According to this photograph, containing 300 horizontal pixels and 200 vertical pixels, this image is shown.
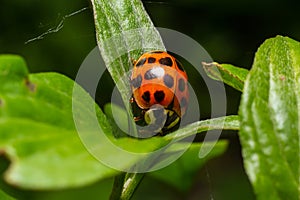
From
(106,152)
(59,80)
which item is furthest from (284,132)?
(59,80)

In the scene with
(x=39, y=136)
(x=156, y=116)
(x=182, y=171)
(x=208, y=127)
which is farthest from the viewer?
(x=182, y=171)

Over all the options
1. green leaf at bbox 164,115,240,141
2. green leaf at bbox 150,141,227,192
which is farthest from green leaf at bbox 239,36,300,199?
green leaf at bbox 150,141,227,192

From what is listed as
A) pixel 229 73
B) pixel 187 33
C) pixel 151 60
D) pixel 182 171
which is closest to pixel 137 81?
pixel 151 60

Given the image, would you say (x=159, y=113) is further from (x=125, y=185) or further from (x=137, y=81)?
(x=125, y=185)

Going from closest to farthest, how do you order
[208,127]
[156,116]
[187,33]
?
[208,127]
[156,116]
[187,33]

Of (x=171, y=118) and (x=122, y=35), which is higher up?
(x=122, y=35)

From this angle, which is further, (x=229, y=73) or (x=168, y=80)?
(x=168, y=80)

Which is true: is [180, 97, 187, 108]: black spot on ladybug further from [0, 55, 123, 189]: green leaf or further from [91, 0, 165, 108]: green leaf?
[0, 55, 123, 189]: green leaf
